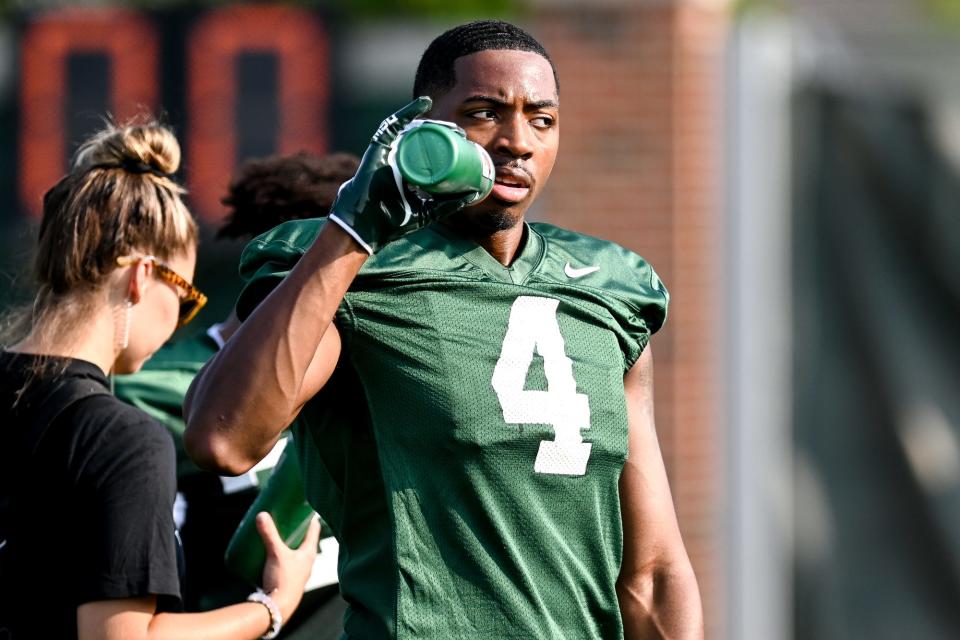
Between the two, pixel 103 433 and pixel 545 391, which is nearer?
pixel 545 391

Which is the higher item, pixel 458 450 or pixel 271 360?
pixel 271 360

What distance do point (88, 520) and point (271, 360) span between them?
60 cm

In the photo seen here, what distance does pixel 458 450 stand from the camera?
8.16ft

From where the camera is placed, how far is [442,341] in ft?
8.27

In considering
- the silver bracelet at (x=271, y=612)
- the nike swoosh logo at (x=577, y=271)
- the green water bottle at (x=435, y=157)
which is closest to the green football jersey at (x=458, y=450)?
the nike swoosh logo at (x=577, y=271)

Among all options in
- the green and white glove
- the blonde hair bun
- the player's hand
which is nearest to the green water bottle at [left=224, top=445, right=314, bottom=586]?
the player's hand

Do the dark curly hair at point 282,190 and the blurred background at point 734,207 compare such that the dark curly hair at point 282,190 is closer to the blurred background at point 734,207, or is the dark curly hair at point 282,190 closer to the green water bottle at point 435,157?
the green water bottle at point 435,157

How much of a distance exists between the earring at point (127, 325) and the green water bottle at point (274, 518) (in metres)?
0.36

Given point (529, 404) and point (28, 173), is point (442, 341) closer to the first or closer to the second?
Result: point (529, 404)

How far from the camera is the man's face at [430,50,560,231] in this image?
264 centimetres

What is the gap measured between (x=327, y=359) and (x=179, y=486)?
0.99 m

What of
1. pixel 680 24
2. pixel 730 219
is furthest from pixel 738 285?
pixel 680 24

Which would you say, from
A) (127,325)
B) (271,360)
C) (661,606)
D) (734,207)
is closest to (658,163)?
(734,207)

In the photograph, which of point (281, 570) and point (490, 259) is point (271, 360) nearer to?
point (490, 259)
